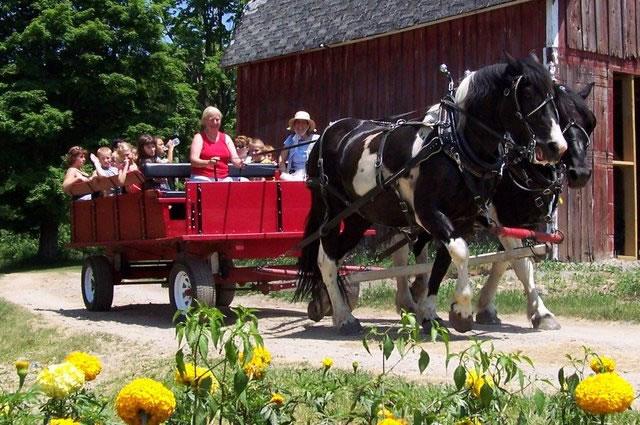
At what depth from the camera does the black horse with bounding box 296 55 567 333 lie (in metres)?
7.70

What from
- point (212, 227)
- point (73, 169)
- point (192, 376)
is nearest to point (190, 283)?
point (212, 227)

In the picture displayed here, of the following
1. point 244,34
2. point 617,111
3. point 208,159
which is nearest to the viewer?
point 208,159

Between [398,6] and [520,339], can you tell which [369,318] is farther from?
[398,6]

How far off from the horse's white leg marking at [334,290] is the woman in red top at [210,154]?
58.9 inches

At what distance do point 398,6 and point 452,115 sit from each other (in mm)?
9846

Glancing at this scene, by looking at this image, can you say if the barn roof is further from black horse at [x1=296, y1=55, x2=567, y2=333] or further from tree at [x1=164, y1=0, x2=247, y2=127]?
tree at [x1=164, y1=0, x2=247, y2=127]

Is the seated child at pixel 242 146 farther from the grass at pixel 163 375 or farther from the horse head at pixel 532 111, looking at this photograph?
the horse head at pixel 532 111

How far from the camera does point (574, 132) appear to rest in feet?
26.5

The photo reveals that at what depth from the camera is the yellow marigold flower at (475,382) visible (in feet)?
10.7

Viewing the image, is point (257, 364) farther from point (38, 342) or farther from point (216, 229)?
point (216, 229)

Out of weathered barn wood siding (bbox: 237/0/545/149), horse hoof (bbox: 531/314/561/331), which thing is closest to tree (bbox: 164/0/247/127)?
weathered barn wood siding (bbox: 237/0/545/149)

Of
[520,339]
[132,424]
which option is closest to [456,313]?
[520,339]

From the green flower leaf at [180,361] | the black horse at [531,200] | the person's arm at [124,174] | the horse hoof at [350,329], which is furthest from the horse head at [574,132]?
the green flower leaf at [180,361]

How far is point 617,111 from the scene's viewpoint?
17375 mm
